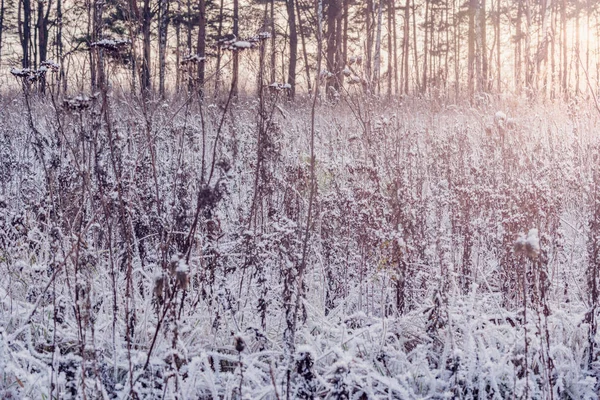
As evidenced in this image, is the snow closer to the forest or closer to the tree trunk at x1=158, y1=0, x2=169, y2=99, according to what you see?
the forest

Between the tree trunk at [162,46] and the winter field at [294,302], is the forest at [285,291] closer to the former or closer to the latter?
the winter field at [294,302]

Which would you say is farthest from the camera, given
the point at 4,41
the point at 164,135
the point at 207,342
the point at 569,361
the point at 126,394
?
the point at 4,41

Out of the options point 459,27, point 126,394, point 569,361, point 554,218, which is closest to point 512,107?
point 554,218

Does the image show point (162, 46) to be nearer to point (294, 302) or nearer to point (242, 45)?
point (242, 45)

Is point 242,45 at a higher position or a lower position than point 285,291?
higher

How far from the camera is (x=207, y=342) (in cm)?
222

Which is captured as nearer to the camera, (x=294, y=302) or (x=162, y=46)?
(x=294, y=302)

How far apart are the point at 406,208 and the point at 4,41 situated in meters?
31.8

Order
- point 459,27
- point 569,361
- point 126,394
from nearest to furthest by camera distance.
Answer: point 126,394
point 569,361
point 459,27

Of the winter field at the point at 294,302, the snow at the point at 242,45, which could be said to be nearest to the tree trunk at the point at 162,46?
the winter field at the point at 294,302

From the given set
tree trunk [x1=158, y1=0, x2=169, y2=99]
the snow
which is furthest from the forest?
tree trunk [x1=158, y1=0, x2=169, y2=99]

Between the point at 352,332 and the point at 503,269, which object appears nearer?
the point at 352,332

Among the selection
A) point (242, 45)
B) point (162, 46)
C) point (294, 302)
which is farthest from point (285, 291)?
point (162, 46)

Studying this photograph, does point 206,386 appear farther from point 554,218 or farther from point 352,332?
point 554,218
